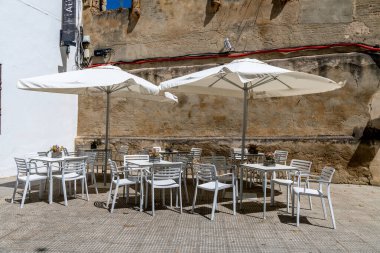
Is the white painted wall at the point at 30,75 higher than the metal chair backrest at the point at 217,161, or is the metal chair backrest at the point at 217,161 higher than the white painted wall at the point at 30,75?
the white painted wall at the point at 30,75

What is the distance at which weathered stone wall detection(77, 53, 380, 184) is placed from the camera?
912 centimetres

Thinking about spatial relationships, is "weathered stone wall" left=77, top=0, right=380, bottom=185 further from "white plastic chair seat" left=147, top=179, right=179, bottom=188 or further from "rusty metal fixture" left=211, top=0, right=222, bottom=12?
"white plastic chair seat" left=147, top=179, right=179, bottom=188

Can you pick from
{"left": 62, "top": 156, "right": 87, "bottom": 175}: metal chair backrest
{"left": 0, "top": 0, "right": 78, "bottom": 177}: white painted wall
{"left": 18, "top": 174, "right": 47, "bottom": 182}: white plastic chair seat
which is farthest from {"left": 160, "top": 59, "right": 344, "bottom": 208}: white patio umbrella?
{"left": 0, "top": 0, "right": 78, "bottom": 177}: white painted wall

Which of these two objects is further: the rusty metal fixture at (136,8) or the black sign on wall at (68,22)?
the rusty metal fixture at (136,8)

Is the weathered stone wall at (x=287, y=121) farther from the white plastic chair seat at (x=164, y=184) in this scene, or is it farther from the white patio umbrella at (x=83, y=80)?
the white plastic chair seat at (x=164, y=184)

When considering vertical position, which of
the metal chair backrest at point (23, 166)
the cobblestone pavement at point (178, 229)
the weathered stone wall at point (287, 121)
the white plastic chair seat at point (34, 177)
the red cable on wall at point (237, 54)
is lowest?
the cobblestone pavement at point (178, 229)

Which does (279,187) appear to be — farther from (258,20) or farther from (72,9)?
(72,9)

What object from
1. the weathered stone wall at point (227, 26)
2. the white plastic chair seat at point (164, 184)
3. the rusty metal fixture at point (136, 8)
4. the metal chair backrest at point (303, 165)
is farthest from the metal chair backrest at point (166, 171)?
the rusty metal fixture at point (136, 8)

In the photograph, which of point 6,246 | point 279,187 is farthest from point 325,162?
point 6,246

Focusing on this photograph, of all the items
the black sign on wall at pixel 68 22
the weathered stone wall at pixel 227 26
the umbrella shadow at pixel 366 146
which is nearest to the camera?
the umbrella shadow at pixel 366 146

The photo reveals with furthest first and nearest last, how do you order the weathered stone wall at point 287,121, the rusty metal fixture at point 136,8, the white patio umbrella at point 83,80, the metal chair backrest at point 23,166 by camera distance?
the rusty metal fixture at point 136,8 < the weathered stone wall at point 287,121 < the white patio umbrella at point 83,80 < the metal chair backrest at point 23,166

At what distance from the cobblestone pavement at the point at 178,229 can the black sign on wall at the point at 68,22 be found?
587 centimetres

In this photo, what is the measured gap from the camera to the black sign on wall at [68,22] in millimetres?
11078

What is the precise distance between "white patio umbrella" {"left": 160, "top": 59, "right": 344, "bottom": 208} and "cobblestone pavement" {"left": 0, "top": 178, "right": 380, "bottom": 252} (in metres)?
1.11
